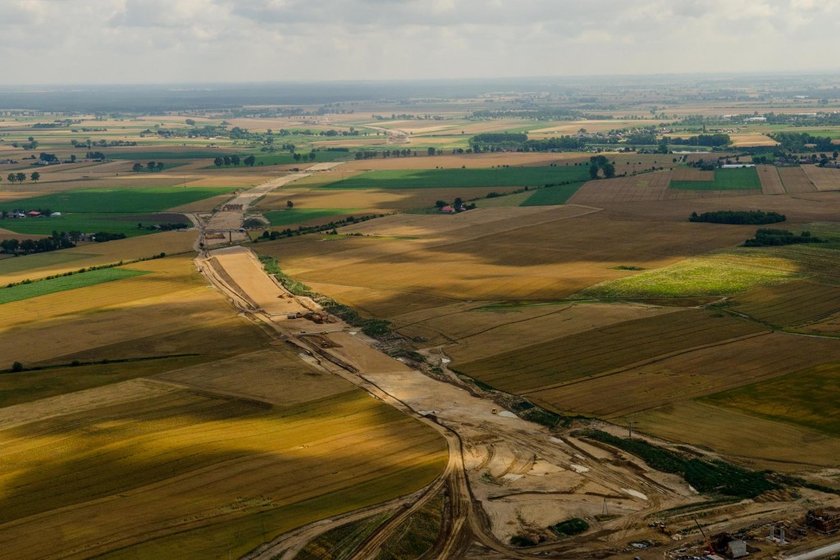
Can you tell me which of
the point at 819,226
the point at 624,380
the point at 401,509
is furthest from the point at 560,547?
the point at 819,226

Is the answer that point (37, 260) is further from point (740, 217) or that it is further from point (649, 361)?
point (740, 217)

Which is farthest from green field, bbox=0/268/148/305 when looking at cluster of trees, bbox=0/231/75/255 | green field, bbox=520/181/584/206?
green field, bbox=520/181/584/206

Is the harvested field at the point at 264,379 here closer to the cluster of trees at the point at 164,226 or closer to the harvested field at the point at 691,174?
the cluster of trees at the point at 164,226

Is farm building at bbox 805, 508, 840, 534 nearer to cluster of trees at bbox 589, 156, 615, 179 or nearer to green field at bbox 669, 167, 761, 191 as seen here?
green field at bbox 669, 167, 761, 191

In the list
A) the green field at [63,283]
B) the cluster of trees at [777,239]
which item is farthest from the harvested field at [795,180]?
the green field at [63,283]

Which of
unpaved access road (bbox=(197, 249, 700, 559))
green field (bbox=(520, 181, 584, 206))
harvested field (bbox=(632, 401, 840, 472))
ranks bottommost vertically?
unpaved access road (bbox=(197, 249, 700, 559))

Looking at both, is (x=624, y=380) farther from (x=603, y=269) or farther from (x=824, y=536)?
(x=603, y=269)

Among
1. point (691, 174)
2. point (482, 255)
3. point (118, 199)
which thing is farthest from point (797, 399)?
point (118, 199)
